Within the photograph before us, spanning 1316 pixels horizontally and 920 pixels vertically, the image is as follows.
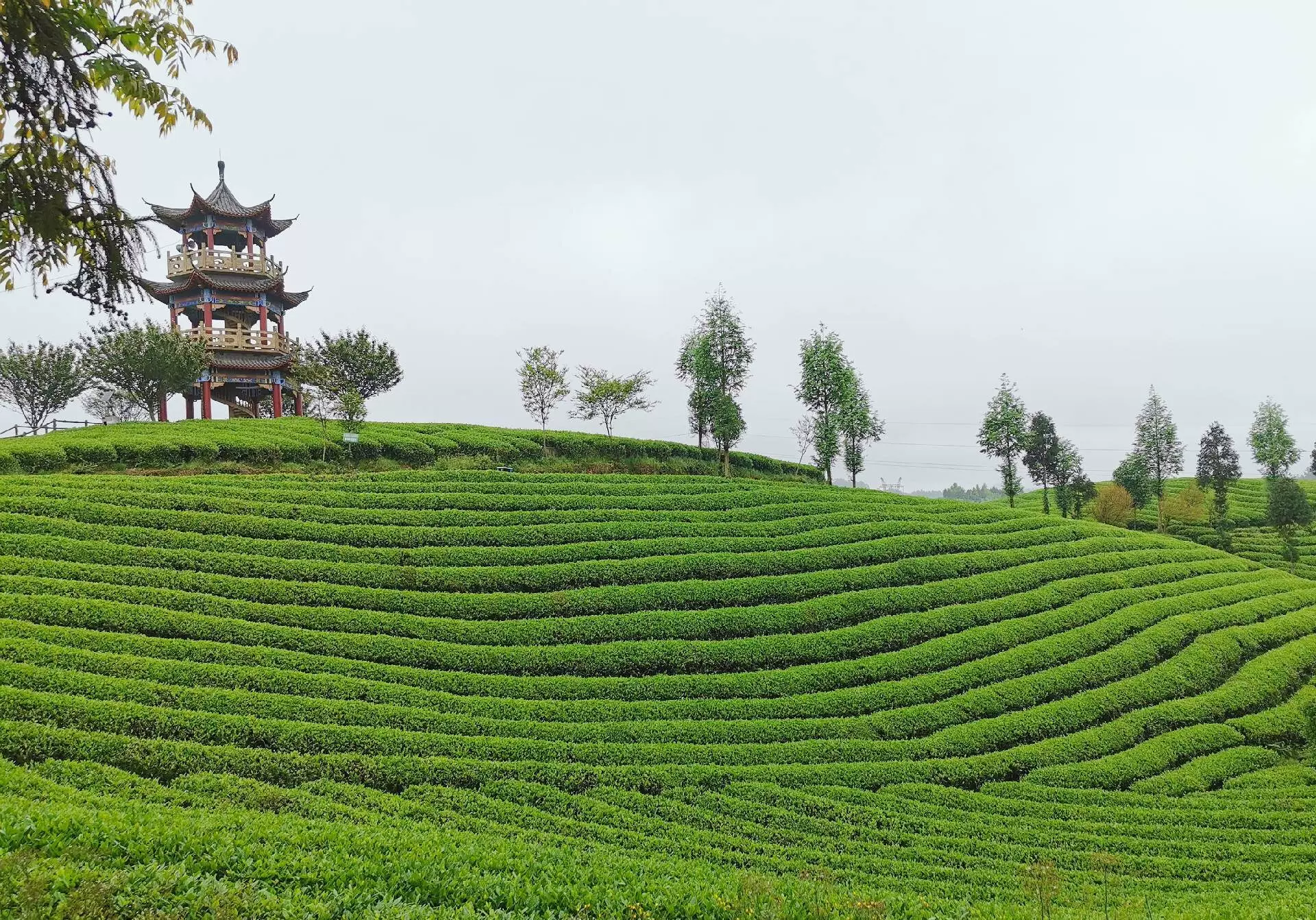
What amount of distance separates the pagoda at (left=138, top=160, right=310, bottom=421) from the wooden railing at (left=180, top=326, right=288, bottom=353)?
0.03 m

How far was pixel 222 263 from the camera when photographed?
29.0 metres

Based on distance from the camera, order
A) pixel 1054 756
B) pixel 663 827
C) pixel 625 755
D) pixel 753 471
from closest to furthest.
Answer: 1. pixel 663 827
2. pixel 625 755
3. pixel 1054 756
4. pixel 753 471

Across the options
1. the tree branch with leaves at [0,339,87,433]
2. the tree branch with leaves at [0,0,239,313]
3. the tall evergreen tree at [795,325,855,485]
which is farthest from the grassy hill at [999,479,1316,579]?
the tree branch with leaves at [0,339,87,433]

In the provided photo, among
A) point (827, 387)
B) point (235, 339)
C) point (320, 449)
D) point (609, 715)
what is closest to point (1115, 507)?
point (827, 387)

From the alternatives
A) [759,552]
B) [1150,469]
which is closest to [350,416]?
[759,552]

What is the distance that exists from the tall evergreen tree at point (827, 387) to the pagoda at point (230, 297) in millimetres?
27245

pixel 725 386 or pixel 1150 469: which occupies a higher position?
pixel 725 386

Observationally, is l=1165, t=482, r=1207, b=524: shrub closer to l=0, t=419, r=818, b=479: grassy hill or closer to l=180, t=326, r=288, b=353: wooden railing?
l=0, t=419, r=818, b=479: grassy hill

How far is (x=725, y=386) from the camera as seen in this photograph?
31359 millimetres

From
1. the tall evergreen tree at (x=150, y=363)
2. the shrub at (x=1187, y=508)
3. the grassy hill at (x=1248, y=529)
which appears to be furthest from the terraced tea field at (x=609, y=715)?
the shrub at (x=1187, y=508)

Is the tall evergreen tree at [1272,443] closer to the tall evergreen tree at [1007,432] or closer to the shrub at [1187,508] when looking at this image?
the shrub at [1187,508]

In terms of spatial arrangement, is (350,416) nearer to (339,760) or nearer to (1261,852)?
(339,760)

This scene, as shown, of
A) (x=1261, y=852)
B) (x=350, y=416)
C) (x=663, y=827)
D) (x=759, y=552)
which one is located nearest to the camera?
(x=663, y=827)

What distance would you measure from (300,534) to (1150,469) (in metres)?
45.8
